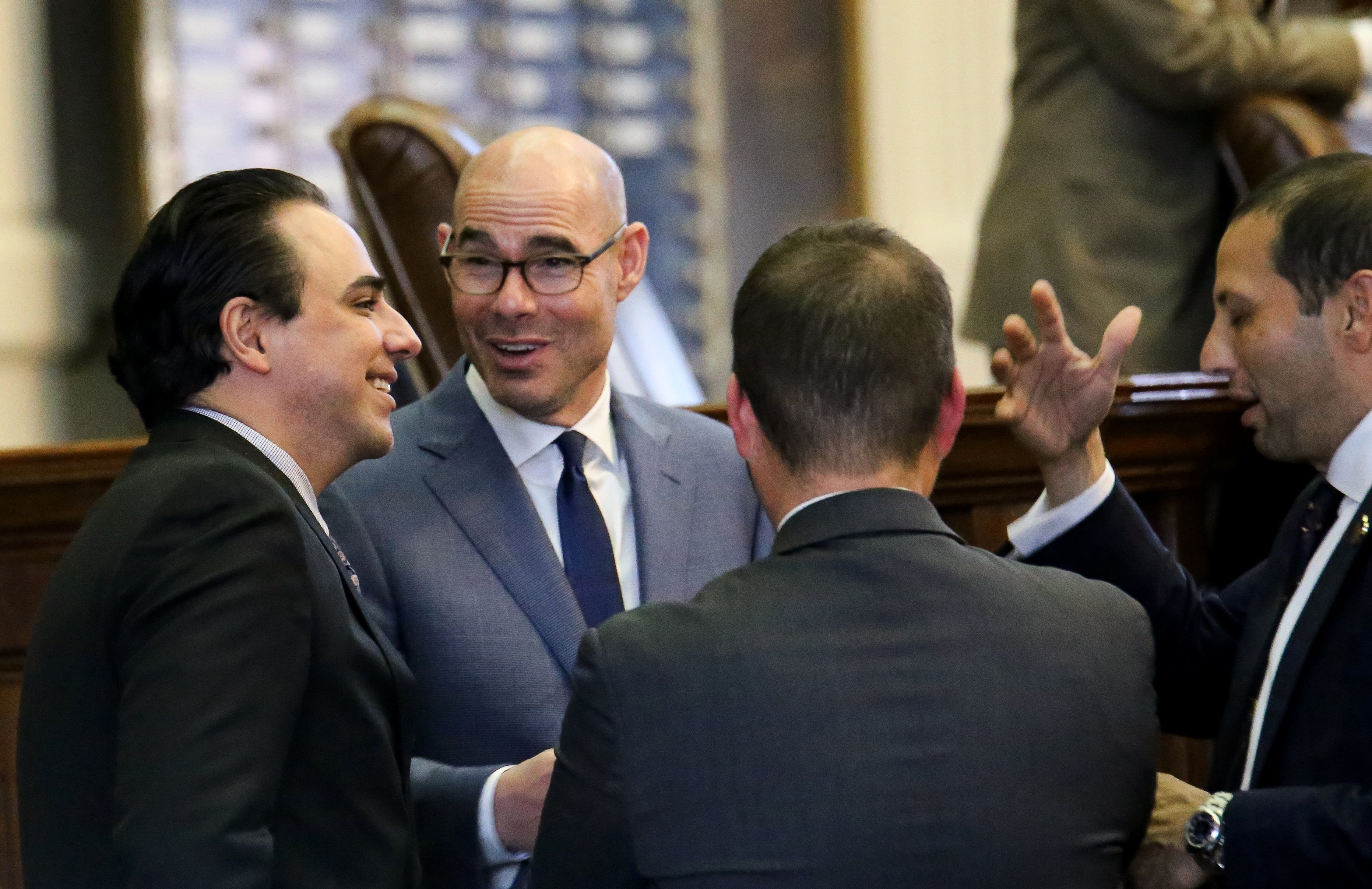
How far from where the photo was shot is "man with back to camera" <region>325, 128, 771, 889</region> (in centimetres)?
204

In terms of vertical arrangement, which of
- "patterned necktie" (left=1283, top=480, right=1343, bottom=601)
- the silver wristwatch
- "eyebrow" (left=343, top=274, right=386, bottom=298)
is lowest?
the silver wristwatch

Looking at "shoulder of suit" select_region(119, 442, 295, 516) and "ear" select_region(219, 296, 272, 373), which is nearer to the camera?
"shoulder of suit" select_region(119, 442, 295, 516)

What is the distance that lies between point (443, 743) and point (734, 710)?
0.72m

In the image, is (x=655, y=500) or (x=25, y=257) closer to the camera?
(x=655, y=500)

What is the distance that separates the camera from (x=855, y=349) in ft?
4.91

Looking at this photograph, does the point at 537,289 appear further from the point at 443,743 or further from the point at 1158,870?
the point at 1158,870

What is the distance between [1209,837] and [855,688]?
0.51 meters

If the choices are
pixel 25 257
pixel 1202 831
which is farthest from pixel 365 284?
pixel 25 257

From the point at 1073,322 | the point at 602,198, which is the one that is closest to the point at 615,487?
the point at 602,198

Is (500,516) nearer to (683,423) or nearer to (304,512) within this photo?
(683,423)

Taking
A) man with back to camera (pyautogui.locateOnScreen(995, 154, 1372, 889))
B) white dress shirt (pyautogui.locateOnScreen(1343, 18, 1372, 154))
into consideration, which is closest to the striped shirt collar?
man with back to camera (pyautogui.locateOnScreen(995, 154, 1372, 889))

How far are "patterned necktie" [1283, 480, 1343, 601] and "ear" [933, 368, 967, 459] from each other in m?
0.60

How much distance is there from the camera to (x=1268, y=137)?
3332mm

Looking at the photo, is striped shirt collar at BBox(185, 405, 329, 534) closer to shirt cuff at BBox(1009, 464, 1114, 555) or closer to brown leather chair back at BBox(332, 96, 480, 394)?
shirt cuff at BBox(1009, 464, 1114, 555)
